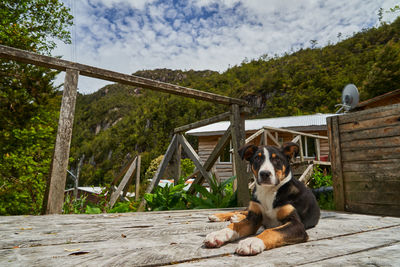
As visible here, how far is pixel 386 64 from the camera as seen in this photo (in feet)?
76.0

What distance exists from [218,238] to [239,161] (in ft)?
8.67

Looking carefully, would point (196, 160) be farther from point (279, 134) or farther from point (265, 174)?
point (279, 134)

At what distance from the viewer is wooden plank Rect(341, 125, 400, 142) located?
3558 millimetres

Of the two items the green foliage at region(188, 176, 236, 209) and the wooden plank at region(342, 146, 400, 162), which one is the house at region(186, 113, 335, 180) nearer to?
the green foliage at region(188, 176, 236, 209)

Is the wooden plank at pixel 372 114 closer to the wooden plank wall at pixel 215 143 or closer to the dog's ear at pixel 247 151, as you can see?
the dog's ear at pixel 247 151

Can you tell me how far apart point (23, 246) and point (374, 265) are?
2.01m

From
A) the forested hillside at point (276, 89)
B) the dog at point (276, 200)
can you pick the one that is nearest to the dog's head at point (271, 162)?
the dog at point (276, 200)

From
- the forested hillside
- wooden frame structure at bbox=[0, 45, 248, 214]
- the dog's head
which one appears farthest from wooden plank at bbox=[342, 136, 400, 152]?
the forested hillside

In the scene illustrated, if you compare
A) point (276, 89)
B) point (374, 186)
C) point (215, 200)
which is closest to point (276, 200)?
point (215, 200)

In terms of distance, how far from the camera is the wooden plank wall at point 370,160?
3.53 m

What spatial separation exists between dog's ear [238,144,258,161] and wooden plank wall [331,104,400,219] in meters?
2.54

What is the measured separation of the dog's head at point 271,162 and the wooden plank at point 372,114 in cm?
240

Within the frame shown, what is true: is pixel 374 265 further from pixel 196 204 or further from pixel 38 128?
pixel 38 128

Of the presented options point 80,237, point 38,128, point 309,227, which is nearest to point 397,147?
point 309,227
